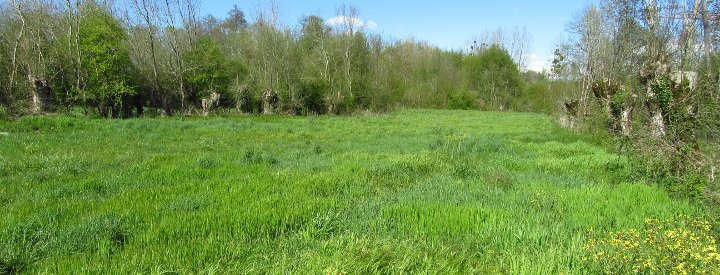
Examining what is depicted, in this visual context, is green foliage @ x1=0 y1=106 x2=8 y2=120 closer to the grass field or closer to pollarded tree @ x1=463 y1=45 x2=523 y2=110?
the grass field

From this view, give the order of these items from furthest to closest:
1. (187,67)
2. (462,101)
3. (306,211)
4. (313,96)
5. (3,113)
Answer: (462,101)
(313,96)
(187,67)
(3,113)
(306,211)

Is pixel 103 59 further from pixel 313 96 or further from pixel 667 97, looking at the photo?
pixel 667 97

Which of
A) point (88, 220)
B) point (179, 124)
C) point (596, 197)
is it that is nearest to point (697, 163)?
point (596, 197)

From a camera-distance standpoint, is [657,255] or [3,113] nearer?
[657,255]

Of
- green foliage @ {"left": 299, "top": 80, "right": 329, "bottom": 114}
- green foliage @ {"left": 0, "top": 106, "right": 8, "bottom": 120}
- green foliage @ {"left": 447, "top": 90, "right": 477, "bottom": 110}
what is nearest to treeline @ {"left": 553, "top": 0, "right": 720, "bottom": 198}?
green foliage @ {"left": 299, "top": 80, "right": 329, "bottom": 114}

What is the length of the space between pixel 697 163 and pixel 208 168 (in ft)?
31.7

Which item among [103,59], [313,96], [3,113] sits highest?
[103,59]

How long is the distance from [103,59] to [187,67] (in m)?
7.56

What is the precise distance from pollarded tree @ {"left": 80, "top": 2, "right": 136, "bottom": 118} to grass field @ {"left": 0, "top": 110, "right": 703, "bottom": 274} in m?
16.6

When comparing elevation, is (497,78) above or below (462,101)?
above

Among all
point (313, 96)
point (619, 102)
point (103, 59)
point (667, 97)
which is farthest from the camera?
point (313, 96)

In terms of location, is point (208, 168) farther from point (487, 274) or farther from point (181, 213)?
point (487, 274)

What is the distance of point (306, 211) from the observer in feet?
17.2

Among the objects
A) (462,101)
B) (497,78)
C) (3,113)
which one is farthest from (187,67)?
(497,78)
